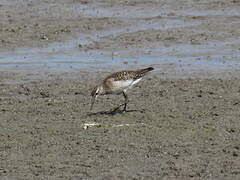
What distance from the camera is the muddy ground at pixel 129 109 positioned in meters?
10.2

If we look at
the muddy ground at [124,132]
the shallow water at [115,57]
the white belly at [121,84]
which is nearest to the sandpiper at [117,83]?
the white belly at [121,84]

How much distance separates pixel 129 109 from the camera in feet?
43.6

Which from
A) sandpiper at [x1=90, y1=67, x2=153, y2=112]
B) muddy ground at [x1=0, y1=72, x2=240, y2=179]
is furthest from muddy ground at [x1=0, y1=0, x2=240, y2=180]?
sandpiper at [x1=90, y1=67, x2=153, y2=112]

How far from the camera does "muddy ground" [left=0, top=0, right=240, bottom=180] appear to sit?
10227 mm

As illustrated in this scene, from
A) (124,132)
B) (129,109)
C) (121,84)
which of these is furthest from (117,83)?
(124,132)

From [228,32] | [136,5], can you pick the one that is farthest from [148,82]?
[136,5]

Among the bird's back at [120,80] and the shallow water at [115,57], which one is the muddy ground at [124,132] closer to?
the bird's back at [120,80]

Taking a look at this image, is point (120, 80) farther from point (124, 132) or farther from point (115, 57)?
point (115, 57)

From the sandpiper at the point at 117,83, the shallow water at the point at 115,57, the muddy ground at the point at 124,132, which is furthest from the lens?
the shallow water at the point at 115,57

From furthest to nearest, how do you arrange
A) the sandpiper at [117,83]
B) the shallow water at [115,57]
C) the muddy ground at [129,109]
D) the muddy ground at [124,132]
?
the shallow water at [115,57] → the sandpiper at [117,83] → the muddy ground at [129,109] → the muddy ground at [124,132]

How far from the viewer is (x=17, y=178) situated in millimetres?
9828

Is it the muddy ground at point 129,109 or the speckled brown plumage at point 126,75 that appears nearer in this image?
the muddy ground at point 129,109

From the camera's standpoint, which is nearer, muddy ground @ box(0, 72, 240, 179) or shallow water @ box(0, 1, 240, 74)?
muddy ground @ box(0, 72, 240, 179)

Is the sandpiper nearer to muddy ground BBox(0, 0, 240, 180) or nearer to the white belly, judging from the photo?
the white belly
